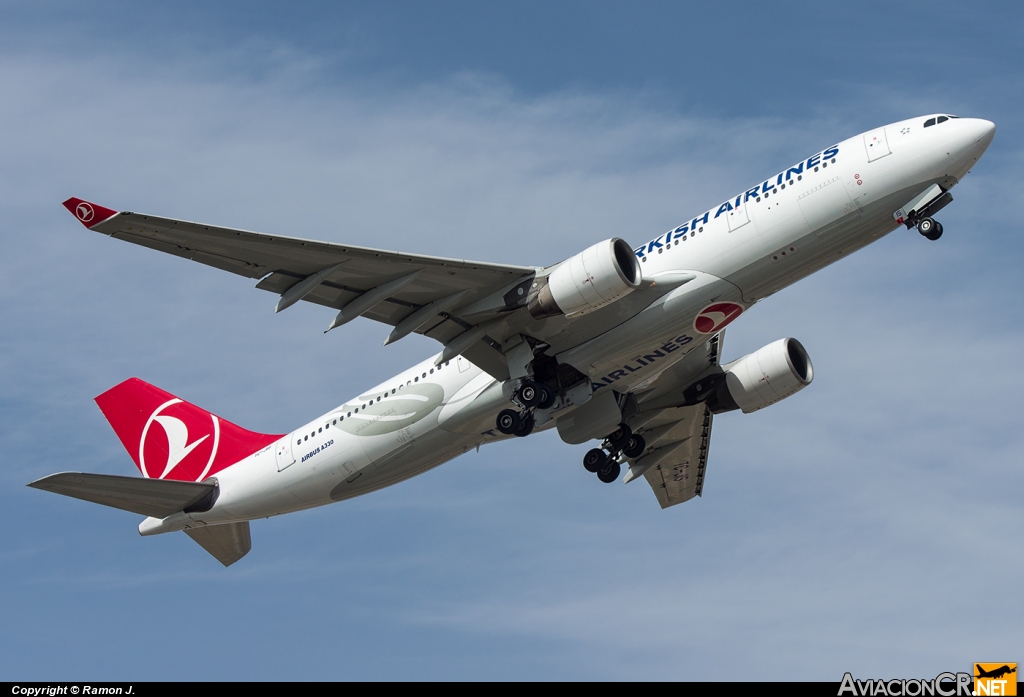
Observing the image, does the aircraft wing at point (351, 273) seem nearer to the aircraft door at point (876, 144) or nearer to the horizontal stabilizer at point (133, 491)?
the horizontal stabilizer at point (133, 491)

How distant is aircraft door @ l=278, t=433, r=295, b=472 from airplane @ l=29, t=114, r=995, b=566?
0.05 m

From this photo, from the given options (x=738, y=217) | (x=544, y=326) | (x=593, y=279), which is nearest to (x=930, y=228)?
(x=738, y=217)

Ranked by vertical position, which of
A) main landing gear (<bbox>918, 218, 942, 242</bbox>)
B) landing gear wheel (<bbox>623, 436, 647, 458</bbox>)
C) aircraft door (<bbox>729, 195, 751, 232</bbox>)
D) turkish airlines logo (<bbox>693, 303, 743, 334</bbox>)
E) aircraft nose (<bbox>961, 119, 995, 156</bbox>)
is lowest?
landing gear wheel (<bbox>623, 436, 647, 458</bbox>)

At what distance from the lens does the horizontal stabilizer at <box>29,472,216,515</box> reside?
33.2 meters

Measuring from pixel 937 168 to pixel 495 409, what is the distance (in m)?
→ 12.9

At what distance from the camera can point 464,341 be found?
32094mm

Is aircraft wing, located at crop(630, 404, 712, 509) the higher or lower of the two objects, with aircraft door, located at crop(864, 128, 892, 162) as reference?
lower

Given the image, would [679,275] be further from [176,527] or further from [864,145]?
[176,527]

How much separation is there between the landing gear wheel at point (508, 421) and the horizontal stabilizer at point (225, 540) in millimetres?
10555

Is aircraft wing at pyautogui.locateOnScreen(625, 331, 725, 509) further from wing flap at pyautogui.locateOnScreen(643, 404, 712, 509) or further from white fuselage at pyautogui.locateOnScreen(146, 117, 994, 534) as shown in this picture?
white fuselage at pyautogui.locateOnScreen(146, 117, 994, 534)

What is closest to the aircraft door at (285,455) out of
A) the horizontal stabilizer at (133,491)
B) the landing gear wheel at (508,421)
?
the horizontal stabilizer at (133,491)

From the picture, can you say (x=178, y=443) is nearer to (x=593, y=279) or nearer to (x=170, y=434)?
(x=170, y=434)

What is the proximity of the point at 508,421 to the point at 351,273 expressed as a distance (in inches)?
240

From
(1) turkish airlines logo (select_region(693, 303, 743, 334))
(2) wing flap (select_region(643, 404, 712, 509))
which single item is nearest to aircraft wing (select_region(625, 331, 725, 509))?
(2) wing flap (select_region(643, 404, 712, 509))
